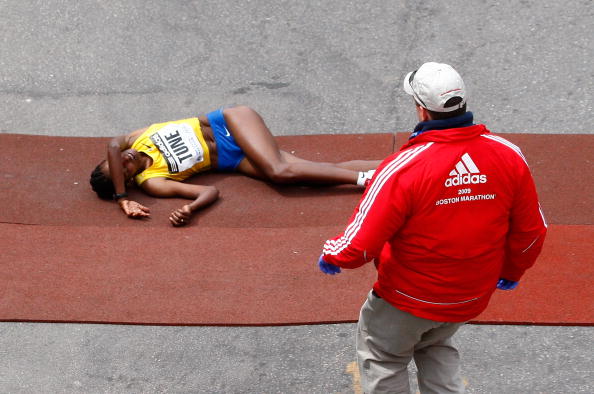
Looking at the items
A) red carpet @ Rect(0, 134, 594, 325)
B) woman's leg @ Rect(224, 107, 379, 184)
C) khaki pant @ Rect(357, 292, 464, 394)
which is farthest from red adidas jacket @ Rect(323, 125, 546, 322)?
woman's leg @ Rect(224, 107, 379, 184)

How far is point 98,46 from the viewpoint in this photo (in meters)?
8.92

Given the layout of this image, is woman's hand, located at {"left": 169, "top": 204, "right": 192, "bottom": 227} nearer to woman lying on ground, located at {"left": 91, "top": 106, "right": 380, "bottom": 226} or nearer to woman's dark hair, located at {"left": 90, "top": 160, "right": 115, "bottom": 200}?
woman lying on ground, located at {"left": 91, "top": 106, "right": 380, "bottom": 226}

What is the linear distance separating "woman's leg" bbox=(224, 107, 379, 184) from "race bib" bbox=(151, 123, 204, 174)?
33 cm

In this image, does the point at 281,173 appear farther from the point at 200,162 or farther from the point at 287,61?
the point at 287,61

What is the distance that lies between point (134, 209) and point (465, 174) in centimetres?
353

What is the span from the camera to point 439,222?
11.7 ft

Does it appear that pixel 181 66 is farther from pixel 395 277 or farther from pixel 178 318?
pixel 395 277

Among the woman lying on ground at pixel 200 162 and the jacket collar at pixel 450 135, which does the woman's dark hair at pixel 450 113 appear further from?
the woman lying on ground at pixel 200 162

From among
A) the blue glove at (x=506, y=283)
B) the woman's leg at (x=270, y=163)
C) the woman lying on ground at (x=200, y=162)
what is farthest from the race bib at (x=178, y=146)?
the blue glove at (x=506, y=283)

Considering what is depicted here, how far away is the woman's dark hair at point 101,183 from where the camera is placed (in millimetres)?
6617

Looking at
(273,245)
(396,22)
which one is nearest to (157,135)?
(273,245)

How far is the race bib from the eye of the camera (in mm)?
6836

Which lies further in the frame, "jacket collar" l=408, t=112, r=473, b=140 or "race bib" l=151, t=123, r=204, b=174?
"race bib" l=151, t=123, r=204, b=174

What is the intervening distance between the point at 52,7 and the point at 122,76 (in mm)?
1596
